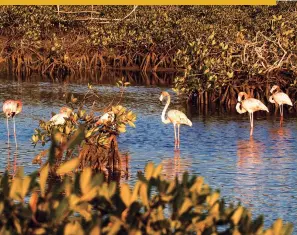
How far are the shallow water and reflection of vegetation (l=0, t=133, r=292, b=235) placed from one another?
255 inches

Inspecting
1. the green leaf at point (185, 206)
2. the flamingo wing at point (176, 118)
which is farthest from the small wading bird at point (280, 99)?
the green leaf at point (185, 206)

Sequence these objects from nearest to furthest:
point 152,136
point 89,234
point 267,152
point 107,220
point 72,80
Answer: point 89,234 → point 107,220 → point 267,152 → point 152,136 → point 72,80

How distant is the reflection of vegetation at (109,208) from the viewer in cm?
407

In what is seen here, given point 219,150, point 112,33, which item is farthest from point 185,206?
point 112,33

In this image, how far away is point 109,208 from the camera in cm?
438

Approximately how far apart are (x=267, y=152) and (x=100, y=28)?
22450 millimetres

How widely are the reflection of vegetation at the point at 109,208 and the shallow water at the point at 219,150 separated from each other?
647 cm

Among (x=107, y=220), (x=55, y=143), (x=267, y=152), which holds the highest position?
(x=55, y=143)

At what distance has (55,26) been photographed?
4153 centimetres

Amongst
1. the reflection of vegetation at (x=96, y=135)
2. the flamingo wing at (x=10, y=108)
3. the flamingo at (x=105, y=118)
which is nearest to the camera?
the reflection of vegetation at (x=96, y=135)

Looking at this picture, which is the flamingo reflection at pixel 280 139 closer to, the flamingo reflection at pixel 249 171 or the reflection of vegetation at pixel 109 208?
the flamingo reflection at pixel 249 171

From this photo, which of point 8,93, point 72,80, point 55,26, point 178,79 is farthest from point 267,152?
point 55,26

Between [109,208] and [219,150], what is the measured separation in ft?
→ 39.4

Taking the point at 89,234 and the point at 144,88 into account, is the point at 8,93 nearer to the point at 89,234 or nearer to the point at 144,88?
the point at 144,88
